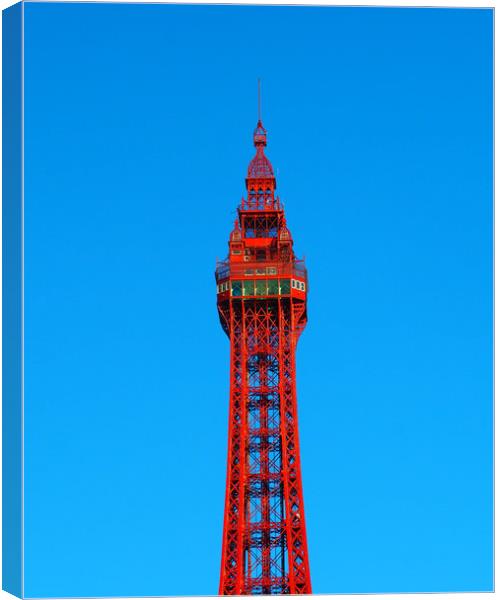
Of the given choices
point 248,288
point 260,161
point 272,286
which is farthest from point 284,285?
point 260,161

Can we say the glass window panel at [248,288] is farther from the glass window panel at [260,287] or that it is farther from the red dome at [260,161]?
the red dome at [260,161]

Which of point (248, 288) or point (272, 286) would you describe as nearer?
point (248, 288)

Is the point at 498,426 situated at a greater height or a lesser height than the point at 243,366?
lesser

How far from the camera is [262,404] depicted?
10219 cm

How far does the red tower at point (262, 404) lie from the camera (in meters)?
99.1

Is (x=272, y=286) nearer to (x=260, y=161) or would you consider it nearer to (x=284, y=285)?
(x=284, y=285)

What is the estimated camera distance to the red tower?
325 feet

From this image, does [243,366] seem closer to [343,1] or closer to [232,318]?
[232,318]

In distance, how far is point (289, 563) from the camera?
322 feet

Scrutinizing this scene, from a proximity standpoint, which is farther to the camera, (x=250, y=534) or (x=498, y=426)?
(x=250, y=534)

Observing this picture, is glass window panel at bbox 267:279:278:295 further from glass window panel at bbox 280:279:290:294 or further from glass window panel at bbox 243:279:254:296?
glass window panel at bbox 243:279:254:296

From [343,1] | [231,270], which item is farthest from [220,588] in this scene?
[343,1]

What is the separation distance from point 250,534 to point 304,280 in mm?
13576

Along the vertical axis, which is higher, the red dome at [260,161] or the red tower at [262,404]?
the red dome at [260,161]
